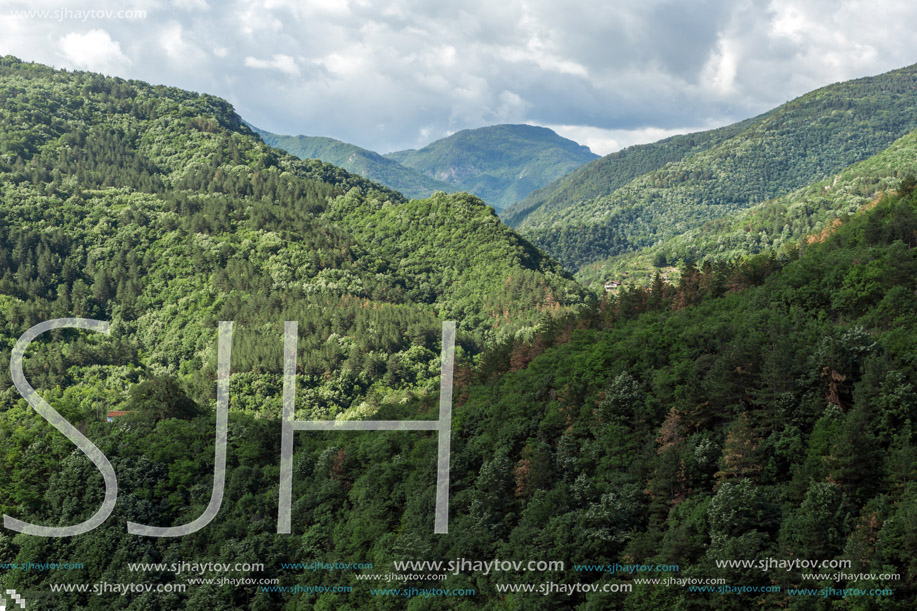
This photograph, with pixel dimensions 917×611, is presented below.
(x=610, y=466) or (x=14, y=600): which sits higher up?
(x=610, y=466)

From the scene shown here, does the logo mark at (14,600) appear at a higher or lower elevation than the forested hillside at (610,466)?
lower

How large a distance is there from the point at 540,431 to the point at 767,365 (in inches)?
840

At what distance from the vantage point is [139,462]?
88188 mm

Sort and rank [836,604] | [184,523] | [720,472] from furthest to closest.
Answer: [184,523] < [720,472] < [836,604]

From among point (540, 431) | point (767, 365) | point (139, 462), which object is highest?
point (767, 365)

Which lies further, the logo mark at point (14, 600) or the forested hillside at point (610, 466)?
the logo mark at point (14, 600)

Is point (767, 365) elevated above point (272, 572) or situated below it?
above

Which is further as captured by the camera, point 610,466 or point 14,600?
point 14,600

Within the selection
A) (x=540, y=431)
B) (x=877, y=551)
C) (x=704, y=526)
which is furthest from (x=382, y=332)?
(x=877, y=551)

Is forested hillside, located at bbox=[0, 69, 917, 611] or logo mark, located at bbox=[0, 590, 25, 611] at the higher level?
forested hillside, located at bbox=[0, 69, 917, 611]

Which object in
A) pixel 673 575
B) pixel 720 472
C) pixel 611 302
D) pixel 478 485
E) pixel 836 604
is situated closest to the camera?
pixel 836 604

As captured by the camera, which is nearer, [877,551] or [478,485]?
[877,551]

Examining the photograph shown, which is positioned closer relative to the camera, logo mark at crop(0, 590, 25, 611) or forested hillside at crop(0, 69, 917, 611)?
forested hillside at crop(0, 69, 917, 611)

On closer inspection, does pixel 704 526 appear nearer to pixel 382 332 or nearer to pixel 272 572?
pixel 272 572
